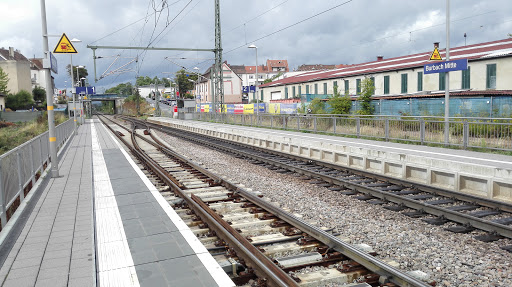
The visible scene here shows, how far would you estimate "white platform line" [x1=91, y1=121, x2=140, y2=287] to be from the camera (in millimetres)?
4574

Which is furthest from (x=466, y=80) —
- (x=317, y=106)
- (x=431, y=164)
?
(x=431, y=164)

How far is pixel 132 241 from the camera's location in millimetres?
5785

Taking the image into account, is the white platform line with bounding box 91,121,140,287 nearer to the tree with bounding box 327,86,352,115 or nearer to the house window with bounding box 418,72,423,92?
the tree with bounding box 327,86,352,115

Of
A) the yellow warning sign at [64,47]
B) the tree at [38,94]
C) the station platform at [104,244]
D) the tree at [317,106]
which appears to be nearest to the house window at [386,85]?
the tree at [317,106]

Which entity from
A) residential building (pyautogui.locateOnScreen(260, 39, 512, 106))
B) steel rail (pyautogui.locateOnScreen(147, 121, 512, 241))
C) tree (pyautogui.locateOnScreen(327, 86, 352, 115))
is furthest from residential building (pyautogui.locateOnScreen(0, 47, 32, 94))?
steel rail (pyautogui.locateOnScreen(147, 121, 512, 241))

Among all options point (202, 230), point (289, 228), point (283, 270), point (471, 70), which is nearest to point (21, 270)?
point (202, 230)

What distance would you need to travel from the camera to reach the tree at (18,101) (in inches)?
2960

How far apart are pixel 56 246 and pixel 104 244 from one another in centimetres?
72

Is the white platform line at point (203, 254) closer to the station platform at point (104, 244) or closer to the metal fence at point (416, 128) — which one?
the station platform at point (104, 244)

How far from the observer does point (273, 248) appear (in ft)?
18.9

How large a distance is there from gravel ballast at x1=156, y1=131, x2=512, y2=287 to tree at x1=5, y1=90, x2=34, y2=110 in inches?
3084

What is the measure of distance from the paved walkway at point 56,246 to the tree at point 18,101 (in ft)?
251

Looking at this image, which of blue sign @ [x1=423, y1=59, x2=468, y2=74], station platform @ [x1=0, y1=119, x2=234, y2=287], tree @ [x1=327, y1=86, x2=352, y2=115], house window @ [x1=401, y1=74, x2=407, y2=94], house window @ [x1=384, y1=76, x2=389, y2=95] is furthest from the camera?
house window @ [x1=384, y1=76, x2=389, y2=95]

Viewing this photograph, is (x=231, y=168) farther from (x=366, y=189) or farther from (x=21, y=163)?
(x=21, y=163)
